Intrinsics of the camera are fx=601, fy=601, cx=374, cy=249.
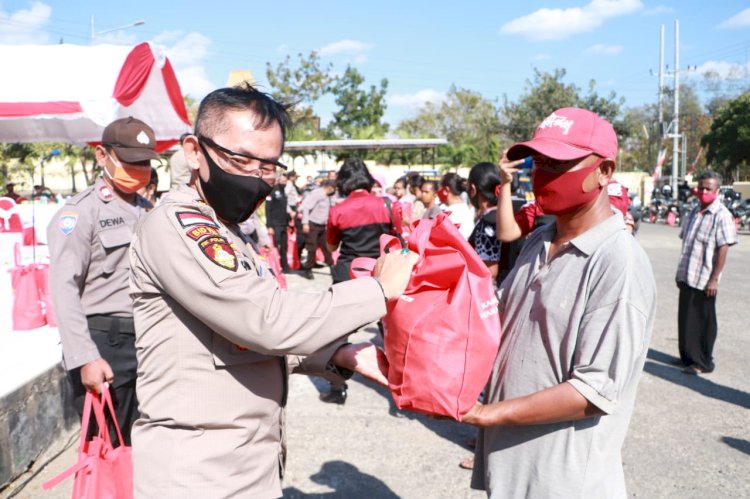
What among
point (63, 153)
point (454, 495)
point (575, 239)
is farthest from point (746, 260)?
point (63, 153)

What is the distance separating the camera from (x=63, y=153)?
25.8m

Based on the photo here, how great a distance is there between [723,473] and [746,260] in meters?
11.3

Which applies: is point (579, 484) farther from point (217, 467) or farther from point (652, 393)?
point (652, 393)

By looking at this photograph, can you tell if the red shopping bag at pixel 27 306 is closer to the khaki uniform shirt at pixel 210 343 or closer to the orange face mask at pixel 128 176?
the orange face mask at pixel 128 176

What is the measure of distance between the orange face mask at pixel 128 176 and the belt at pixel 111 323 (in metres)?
0.74

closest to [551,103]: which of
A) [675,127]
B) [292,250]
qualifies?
[675,127]

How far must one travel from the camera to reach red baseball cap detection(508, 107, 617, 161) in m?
1.75

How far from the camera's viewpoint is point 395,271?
1667 millimetres

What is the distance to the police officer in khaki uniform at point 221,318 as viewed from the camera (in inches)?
59.9

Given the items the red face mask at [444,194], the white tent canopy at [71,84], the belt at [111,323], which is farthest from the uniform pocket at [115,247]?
the red face mask at [444,194]

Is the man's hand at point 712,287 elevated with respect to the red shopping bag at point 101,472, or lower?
elevated

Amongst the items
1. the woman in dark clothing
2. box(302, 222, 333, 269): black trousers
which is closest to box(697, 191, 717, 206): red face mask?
the woman in dark clothing

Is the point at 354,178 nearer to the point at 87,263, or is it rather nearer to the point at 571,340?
the point at 87,263

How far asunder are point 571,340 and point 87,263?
8.18 ft
